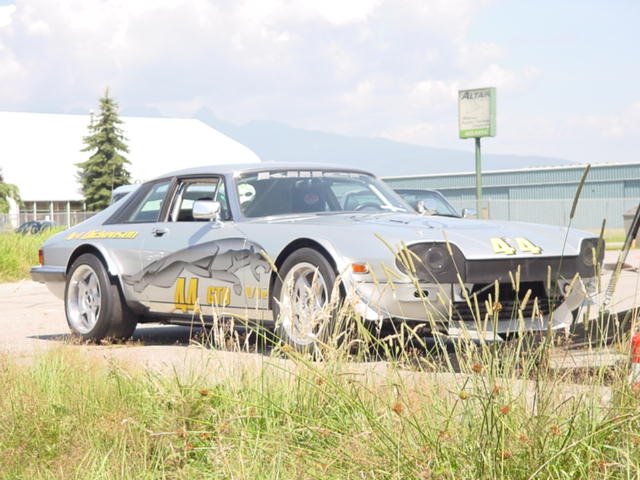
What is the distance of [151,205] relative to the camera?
32.9 ft

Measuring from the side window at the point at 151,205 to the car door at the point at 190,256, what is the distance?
6.5 inches

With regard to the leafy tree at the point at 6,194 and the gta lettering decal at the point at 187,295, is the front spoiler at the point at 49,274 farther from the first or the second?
the leafy tree at the point at 6,194

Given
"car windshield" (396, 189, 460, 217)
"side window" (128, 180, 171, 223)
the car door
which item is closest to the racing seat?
the car door

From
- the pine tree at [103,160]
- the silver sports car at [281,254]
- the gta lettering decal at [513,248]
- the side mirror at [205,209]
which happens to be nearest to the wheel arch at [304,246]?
the silver sports car at [281,254]

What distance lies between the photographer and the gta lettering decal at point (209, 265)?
863 cm

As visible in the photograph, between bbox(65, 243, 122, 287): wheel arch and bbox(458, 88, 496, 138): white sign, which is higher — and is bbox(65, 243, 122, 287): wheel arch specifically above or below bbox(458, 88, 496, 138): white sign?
below

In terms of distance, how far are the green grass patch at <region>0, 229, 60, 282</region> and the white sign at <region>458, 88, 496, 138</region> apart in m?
22.0

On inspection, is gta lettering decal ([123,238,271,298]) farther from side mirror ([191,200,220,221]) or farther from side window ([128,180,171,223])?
side window ([128,180,171,223])

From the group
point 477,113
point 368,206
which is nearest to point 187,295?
point 368,206

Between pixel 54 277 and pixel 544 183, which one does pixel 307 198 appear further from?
pixel 544 183

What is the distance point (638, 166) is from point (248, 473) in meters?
69.7

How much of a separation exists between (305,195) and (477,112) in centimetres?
3409

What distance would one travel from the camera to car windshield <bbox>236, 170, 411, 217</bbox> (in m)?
9.20

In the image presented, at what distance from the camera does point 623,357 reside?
4.30 meters
